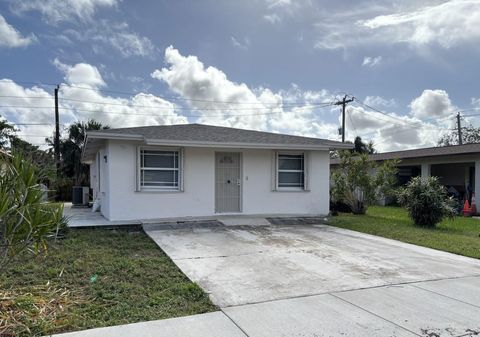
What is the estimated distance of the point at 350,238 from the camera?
368 inches

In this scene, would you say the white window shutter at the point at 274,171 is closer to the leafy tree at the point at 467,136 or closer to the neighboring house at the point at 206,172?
the neighboring house at the point at 206,172

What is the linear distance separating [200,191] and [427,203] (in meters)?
7.38

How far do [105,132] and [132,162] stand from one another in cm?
116

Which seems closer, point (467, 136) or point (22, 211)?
point (22, 211)

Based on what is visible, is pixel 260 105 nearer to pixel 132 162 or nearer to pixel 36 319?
pixel 132 162

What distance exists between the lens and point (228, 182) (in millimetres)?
12195

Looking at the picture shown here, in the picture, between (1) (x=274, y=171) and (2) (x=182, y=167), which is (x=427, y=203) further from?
(2) (x=182, y=167)

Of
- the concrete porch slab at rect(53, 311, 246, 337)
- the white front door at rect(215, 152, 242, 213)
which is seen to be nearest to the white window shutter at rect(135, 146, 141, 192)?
the white front door at rect(215, 152, 242, 213)

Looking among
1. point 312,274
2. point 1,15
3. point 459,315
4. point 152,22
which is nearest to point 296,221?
point 312,274

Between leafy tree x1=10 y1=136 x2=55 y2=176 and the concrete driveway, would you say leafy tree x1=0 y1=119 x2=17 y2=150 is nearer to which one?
the concrete driveway

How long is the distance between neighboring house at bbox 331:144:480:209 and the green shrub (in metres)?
5.79

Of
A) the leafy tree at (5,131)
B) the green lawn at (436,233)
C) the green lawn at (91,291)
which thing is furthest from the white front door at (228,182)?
the leafy tree at (5,131)

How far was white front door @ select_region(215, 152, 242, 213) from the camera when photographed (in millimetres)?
12078

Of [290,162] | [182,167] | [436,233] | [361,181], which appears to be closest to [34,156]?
[182,167]
